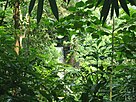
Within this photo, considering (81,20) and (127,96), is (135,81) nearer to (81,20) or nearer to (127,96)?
(127,96)

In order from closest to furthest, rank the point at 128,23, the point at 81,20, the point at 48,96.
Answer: the point at 48,96, the point at 128,23, the point at 81,20

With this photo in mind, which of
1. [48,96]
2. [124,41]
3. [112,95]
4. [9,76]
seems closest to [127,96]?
[112,95]

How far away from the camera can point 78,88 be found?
4.92ft

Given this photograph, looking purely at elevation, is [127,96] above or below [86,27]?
below

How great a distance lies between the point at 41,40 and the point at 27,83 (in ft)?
6.55

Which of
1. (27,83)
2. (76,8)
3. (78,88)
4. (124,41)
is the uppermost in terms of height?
(76,8)

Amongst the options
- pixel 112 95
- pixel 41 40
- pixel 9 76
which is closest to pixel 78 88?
pixel 112 95

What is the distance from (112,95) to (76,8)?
1.39 ft

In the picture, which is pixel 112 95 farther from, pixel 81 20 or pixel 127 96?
pixel 81 20

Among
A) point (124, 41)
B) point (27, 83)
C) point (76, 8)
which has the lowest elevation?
point (27, 83)

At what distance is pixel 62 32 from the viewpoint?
1497 mm

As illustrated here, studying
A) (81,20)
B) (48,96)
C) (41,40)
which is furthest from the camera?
(41,40)

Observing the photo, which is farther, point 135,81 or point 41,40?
point 41,40

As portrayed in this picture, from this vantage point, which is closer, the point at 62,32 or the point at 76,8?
the point at 76,8
